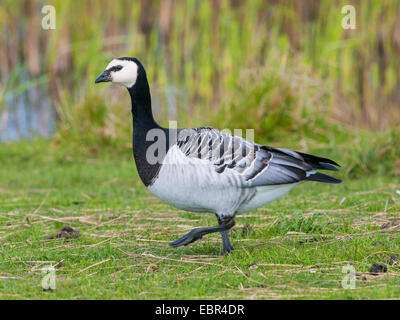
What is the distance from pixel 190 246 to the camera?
4969 mm

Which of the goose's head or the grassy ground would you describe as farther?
the goose's head

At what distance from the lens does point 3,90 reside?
32.0 ft

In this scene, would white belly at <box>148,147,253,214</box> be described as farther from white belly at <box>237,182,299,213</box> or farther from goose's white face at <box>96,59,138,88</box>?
goose's white face at <box>96,59,138,88</box>

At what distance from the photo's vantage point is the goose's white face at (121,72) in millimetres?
4746

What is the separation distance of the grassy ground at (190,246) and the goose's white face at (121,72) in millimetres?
1388

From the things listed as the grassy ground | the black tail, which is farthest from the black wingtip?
the grassy ground

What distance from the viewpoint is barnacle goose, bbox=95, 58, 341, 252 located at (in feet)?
14.2

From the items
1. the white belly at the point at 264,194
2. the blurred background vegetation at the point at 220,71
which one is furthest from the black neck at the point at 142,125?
the blurred background vegetation at the point at 220,71

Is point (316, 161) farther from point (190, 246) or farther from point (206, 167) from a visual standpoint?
point (190, 246)

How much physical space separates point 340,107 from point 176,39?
10.8ft

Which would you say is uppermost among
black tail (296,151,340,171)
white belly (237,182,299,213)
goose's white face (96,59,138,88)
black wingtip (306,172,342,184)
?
goose's white face (96,59,138,88)

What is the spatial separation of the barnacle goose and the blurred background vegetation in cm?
314
